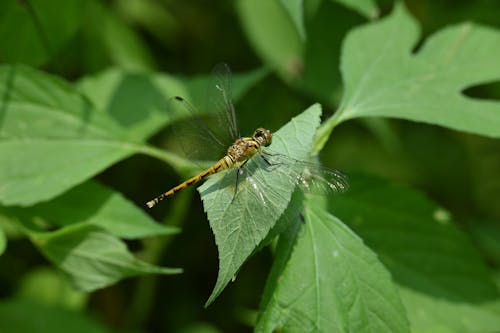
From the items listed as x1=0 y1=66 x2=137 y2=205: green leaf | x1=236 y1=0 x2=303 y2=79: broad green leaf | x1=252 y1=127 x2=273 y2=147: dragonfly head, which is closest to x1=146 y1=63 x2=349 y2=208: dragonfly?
x1=252 y1=127 x2=273 y2=147: dragonfly head

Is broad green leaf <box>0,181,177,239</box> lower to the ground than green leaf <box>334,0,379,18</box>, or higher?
lower

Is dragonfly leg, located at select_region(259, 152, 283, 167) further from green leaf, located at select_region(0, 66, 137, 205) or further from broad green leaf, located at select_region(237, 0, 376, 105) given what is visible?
broad green leaf, located at select_region(237, 0, 376, 105)

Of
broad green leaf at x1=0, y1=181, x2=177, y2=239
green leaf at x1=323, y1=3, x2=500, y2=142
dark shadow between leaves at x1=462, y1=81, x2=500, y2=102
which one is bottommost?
broad green leaf at x1=0, y1=181, x2=177, y2=239

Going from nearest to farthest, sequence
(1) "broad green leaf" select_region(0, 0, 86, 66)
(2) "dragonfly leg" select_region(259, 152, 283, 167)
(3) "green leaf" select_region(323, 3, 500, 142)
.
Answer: (2) "dragonfly leg" select_region(259, 152, 283, 167) → (3) "green leaf" select_region(323, 3, 500, 142) → (1) "broad green leaf" select_region(0, 0, 86, 66)

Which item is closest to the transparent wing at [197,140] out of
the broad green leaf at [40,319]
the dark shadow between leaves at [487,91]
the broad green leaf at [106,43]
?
the broad green leaf at [40,319]

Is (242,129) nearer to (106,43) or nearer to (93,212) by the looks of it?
(106,43)

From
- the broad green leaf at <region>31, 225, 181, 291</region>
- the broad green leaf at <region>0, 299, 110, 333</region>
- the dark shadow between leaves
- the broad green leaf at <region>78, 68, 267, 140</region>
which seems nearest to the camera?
the broad green leaf at <region>31, 225, 181, 291</region>

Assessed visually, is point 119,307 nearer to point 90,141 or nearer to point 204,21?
point 90,141

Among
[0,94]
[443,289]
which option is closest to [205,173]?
[0,94]
